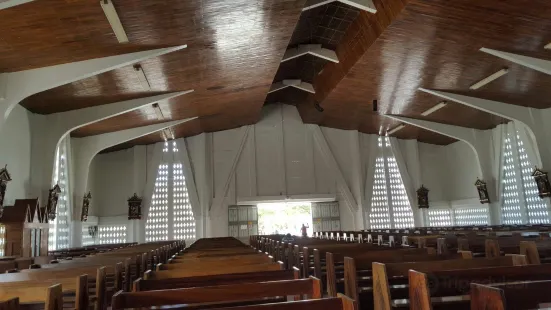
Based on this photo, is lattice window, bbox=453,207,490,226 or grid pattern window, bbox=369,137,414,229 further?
grid pattern window, bbox=369,137,414,229

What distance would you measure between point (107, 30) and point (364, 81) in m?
7.37

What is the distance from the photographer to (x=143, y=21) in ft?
23.9

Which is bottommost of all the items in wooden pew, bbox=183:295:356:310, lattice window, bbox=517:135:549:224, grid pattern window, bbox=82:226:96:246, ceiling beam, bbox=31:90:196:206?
grid pattern window, bbox=82:226:96:246

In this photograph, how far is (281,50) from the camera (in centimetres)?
1041

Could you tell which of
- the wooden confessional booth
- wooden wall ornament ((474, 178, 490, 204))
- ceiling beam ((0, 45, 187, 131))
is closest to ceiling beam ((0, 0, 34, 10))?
ceiling beam ((0, 45, 187, 131))

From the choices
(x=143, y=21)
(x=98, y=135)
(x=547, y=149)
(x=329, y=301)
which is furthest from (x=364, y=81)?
(x=329, y=301)

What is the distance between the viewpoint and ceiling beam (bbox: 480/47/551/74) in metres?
9.11

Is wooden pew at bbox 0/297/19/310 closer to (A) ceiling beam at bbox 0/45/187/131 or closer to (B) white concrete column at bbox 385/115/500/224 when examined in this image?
(A) ceiling beam at bbox 0/45/187/131

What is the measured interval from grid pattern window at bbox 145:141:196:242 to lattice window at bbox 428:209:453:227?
1051 centimetres

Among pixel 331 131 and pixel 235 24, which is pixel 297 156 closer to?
pixel 331 131

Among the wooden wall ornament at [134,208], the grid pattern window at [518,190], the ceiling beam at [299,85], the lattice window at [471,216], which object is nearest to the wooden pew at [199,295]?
the ceiling beam at [299,85]

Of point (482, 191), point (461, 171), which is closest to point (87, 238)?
point (482, 191)

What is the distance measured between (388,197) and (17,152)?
14.2 metres

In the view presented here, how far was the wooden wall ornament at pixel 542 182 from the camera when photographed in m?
12.6
